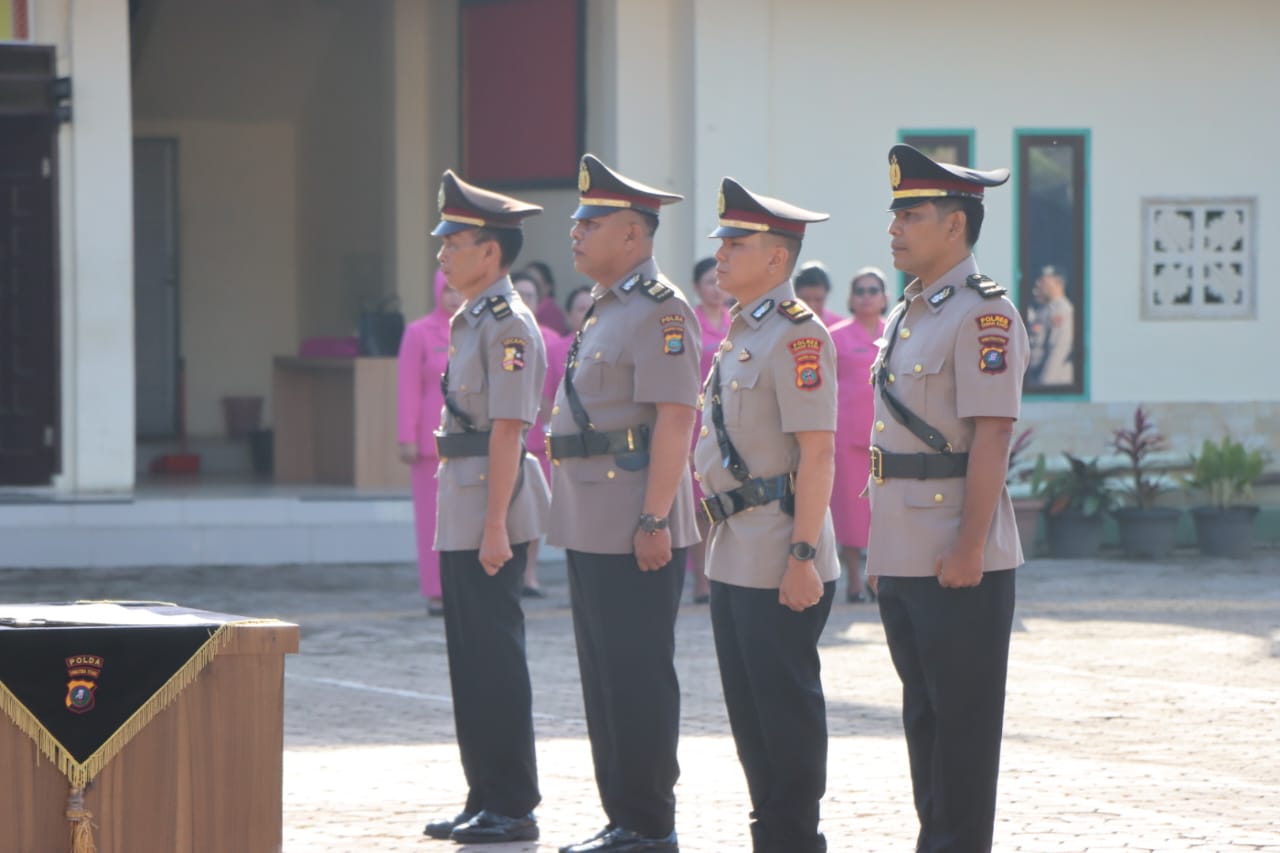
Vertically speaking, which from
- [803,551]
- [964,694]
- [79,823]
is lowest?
[79,823]

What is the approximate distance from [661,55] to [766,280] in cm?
939

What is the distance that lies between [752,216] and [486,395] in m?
1.16

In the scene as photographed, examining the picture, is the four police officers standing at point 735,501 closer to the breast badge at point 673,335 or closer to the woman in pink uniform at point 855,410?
the breast badge at point 673,335

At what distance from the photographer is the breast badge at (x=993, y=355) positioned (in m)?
4.97

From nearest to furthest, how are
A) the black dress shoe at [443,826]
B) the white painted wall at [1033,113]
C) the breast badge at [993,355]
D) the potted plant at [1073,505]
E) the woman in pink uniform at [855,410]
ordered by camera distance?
the breast badge at [993,355], the black dress shoe at [443,826], the woman in pink uniform at [855,410], the potted plant at [1073,505], the white painted wall at [1033,113]

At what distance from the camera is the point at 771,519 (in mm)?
5371

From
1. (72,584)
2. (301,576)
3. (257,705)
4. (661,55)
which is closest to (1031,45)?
(661,55)

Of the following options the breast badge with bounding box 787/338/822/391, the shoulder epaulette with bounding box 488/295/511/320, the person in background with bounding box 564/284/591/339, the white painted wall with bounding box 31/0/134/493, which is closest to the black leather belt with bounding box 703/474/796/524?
the breast badge with bounding box 787/338/822/391

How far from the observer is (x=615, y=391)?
5918mm

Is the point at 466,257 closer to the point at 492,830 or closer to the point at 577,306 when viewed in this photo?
the point at 492,830

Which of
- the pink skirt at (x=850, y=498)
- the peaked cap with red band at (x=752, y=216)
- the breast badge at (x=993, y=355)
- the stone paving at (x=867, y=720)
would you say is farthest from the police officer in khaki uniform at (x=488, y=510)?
the pink skirt at (x=850, y=498)

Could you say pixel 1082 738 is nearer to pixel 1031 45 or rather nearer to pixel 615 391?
pixel 615 391

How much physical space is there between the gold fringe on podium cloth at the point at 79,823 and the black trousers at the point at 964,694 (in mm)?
1989

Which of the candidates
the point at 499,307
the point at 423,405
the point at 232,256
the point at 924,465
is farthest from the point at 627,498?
the point at 232,256
